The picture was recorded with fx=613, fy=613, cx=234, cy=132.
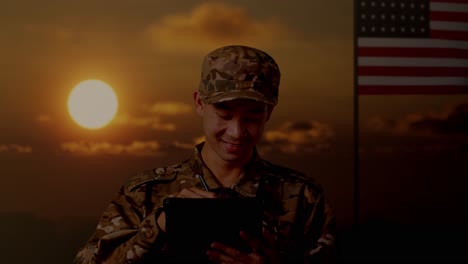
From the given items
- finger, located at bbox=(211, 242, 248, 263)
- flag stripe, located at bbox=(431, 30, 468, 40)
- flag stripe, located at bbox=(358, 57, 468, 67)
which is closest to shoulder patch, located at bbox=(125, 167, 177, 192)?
finger, located at bbox=(211, 242, 248, 263)

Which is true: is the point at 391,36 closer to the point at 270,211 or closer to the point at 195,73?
the point at 195,73

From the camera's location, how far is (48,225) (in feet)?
6.03

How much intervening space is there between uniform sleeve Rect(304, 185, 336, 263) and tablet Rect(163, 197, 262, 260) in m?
0.19

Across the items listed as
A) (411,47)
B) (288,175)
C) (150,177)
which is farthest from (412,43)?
(150,177)

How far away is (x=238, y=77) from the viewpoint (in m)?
1.25

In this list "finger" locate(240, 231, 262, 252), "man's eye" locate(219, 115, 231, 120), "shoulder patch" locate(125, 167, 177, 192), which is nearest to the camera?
"finger" locate(240, 231, 262, 252)

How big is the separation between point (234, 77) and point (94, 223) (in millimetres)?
845

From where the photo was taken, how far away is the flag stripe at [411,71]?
2070mm

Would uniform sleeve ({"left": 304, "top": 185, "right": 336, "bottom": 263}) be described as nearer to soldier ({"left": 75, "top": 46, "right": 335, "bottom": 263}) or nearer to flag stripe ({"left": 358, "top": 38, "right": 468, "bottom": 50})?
soldier ({"left": 75, "top": 46, "right": 335, "bottom": 263})

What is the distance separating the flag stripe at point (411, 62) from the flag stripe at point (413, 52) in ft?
0.04

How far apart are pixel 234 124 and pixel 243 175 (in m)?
0.15

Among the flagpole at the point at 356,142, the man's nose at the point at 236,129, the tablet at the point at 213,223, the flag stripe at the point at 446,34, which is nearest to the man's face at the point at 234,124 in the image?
the man's nose at the point at 236,129

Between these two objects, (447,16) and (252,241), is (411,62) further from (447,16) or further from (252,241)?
(252,241)

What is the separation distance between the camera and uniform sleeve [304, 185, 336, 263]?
4.33 ft
